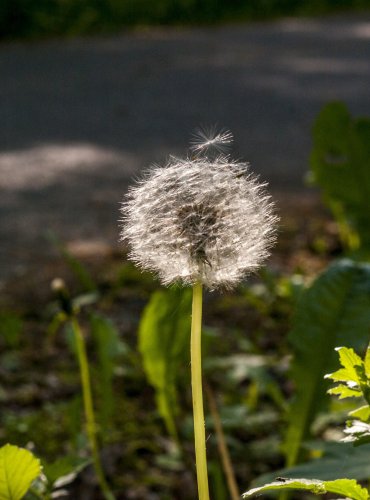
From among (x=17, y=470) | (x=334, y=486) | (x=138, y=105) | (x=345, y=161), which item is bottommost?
(x=334, y=486)

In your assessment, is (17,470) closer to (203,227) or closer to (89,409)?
(203,227)

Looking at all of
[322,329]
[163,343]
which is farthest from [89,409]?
[322,329]

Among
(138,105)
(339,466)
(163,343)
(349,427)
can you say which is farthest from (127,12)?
(349,427)

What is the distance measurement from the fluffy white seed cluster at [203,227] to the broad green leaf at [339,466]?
0.49m

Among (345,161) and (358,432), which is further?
(345,161)

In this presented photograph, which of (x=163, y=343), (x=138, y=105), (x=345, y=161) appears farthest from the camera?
(x=138, y=105)

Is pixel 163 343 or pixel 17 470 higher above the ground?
pixel 163 343

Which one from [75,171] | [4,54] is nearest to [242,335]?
[75,171]

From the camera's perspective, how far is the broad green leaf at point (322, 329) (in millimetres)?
2381

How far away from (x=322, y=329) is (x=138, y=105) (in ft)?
21.9

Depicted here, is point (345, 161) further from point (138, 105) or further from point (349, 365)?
point (138, 105)

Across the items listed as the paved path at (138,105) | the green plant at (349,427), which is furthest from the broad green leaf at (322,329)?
the paved path at (138,105)

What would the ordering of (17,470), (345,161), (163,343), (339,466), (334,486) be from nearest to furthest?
1. (334,486)
2. (17,470)
3. (339,466)
4. (163,343)
5. (345,161)

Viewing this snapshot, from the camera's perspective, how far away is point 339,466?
1621 millimetres
